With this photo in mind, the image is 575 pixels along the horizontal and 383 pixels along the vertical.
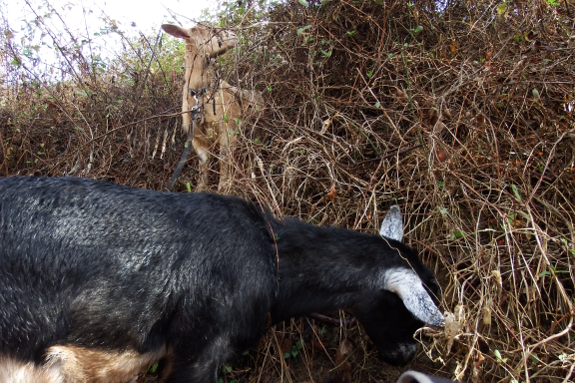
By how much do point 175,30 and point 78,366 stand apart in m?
4.75

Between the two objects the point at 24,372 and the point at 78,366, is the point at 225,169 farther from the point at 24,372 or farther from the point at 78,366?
the point at 24,372

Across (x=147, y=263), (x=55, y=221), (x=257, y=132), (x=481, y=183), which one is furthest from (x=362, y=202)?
(x=55, y=221)

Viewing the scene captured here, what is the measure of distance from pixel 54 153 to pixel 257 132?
109 inches

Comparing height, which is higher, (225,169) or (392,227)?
(225,169)

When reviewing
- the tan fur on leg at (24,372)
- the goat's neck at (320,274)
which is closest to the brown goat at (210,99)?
the goat's neck at (320,274)

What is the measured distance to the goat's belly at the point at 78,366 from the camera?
9.37 ft

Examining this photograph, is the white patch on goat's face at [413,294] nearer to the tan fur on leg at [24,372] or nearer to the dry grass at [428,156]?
the dry grass at [428,156]

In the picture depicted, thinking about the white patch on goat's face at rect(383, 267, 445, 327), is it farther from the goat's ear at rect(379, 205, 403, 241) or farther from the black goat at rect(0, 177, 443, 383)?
the goat's ear at rect(379, 205, 403, 241)

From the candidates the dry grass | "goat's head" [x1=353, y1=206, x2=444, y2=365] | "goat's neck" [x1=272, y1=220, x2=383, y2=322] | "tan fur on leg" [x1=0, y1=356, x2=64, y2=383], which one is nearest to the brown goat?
the dry grass

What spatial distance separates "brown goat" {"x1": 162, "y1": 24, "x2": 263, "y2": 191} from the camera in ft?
16.5

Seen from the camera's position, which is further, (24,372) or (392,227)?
(392,227)

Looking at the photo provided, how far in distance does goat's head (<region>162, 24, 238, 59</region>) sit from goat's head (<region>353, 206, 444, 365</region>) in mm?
2944

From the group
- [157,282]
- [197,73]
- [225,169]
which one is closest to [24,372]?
[157,282]

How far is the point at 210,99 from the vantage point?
17.5ft
